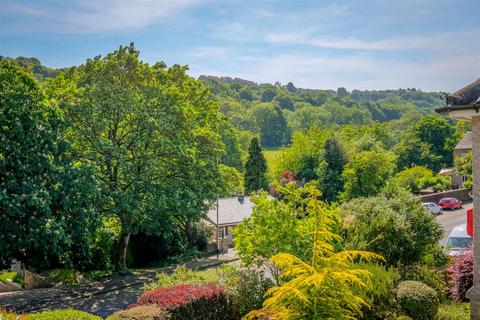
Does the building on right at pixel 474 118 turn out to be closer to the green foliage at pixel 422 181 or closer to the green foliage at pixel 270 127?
the green foliage at pixel 422 181

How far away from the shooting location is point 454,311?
44.2 feet

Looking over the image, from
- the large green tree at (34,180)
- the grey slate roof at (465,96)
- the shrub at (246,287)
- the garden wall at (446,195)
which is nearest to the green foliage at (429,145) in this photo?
the garden wall at (446,195)

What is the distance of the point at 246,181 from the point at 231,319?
46.1 meters

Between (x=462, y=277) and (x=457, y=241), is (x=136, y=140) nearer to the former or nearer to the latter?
(x=457, y=241)

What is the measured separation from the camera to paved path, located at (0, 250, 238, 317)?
19.9 m

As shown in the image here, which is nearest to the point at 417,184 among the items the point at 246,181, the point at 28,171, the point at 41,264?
the point at 246,181

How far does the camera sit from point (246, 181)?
60062mm

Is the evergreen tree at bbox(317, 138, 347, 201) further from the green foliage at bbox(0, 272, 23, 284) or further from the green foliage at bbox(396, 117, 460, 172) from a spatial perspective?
the green foliage at bbox(396, 117, 460, 172)

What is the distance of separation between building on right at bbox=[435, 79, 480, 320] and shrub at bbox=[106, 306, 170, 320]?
7.16m

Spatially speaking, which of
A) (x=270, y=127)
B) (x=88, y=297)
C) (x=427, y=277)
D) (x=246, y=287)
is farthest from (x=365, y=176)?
(x=270, y=127)

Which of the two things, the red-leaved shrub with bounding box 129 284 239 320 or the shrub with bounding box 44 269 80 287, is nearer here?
the red-leaved shrub with bounding box 129 284 239 320

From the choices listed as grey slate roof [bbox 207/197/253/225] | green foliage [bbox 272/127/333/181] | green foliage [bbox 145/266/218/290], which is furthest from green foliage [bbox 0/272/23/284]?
green foliage [bbox 272/127/333/181]

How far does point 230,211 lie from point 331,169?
16112 millimetres

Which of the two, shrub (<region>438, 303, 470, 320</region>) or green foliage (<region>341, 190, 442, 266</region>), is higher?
green foliage (<region>341, 190, 442, 266</region>)
